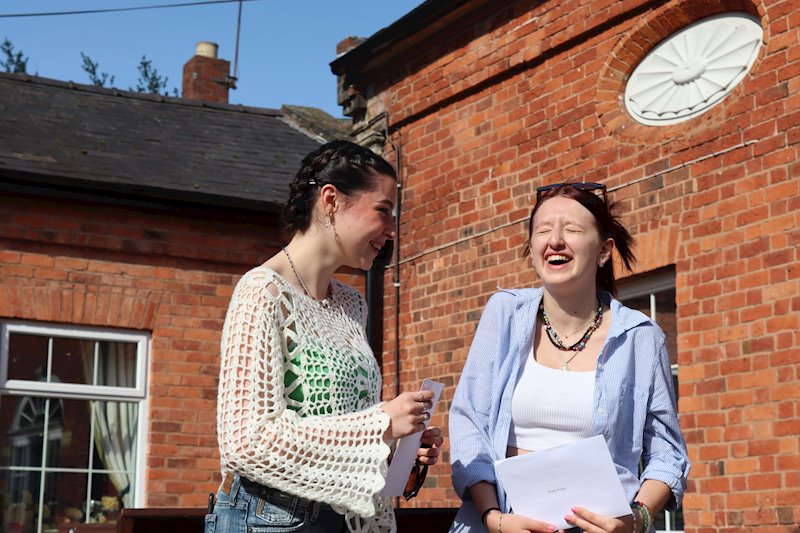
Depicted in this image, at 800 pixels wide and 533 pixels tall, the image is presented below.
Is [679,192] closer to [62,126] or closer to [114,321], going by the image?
[114,321]

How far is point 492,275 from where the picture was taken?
839 centimetres

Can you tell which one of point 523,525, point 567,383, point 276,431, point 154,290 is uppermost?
point 154,290

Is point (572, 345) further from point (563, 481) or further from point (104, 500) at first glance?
point (104, 500)

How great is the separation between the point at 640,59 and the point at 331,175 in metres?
5.05

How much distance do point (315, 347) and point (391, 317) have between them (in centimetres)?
675

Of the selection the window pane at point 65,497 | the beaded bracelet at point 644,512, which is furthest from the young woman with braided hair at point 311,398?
the window pane at point 65,497

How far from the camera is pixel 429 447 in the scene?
3.07 meters

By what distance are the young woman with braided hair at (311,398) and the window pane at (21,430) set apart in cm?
681

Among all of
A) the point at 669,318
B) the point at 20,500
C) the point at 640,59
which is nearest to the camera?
the point at 669,318

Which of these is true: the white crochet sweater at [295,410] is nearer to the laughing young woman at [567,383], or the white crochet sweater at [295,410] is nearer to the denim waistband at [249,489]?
the denim waistband at [249,489]

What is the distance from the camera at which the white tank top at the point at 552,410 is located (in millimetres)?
2967

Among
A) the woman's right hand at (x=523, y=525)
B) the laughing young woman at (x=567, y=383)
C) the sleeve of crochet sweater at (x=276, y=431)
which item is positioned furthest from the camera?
the laughing young woman at (x=567, y=383)

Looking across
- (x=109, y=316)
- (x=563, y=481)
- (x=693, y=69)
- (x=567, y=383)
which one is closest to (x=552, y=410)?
(x=567, y=383)

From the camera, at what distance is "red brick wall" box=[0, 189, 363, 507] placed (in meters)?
9.24
